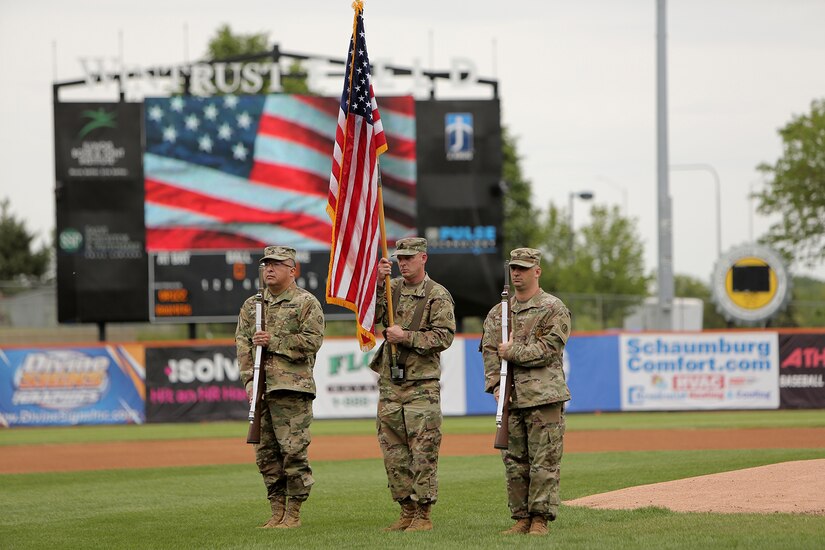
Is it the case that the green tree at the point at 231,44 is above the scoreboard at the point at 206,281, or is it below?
above

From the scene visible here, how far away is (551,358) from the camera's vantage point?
373 inches

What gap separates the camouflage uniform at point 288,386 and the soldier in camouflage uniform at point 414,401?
25.0 inches

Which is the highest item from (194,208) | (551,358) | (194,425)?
(194,208)

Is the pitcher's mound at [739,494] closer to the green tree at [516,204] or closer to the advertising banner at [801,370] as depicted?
→ the advertising banner at [801,370]

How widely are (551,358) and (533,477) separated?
0.87 metres

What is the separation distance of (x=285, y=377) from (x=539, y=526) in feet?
7.76

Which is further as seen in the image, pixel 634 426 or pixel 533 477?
pixel 634 426

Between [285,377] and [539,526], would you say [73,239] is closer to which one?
[285,377]

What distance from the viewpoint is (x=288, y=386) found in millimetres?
10250

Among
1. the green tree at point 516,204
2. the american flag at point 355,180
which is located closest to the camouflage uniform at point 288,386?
the american flag at point 355,180

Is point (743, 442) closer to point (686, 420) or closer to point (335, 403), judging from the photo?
point (686, 420)

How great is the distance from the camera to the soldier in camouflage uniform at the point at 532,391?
932 cm

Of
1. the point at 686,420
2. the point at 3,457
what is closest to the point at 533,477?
the point at 3,457

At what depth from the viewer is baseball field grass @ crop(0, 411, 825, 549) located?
9.10 m
